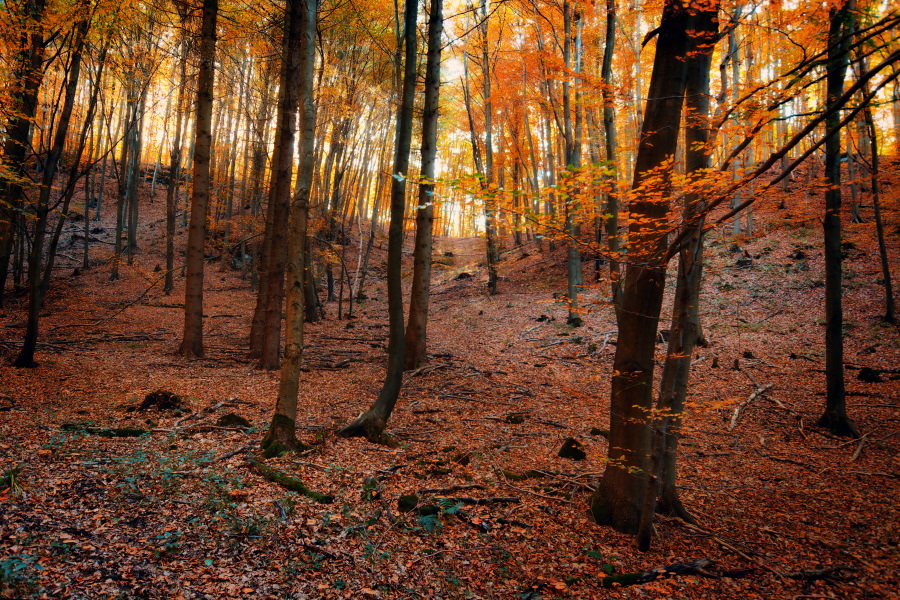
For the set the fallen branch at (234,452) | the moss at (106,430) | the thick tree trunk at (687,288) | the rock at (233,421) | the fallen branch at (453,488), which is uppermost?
the thick tree trunk at (687,288)

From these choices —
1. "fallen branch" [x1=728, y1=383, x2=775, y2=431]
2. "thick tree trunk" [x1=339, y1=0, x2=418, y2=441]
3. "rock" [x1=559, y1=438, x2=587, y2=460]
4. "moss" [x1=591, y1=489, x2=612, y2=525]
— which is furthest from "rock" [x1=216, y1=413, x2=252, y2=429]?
"fallen branch" [x1=728, y1=383, x2=775, y2=431]

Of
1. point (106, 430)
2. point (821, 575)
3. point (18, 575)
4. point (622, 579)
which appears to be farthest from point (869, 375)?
point (106, 430)

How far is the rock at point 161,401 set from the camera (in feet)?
19.5

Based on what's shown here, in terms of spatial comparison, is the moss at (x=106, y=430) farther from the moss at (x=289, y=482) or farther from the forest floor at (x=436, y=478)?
the moss at (x=289, y=482)

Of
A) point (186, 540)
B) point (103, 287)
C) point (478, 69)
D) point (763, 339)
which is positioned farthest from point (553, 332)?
point (103, 287)

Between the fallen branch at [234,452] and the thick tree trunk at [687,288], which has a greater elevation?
the thick tree trunk at [687,288]

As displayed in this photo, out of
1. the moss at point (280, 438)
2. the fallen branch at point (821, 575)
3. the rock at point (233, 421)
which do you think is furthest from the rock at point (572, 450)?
the rock at point (233, 421)

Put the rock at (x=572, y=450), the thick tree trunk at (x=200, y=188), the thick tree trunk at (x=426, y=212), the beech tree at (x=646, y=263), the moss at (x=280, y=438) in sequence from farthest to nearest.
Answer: the thick tree trunk at (x=200, y=188), the thick tree trunk at (x=426, y=212), the rock at (x=572, y=450), the moss at (x=280, y=438), the beech tree at (x=646, y=263)

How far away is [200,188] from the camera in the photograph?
9125 mm

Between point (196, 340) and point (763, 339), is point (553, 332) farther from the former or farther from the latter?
point (196, 340)

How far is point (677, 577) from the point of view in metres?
3.61

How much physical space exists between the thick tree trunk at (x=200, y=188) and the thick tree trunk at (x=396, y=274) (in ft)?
17.4

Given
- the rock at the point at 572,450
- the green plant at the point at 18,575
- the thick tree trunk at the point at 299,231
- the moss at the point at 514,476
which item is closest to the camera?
the green plant at the point at 18,575

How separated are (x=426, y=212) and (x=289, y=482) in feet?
17.9
